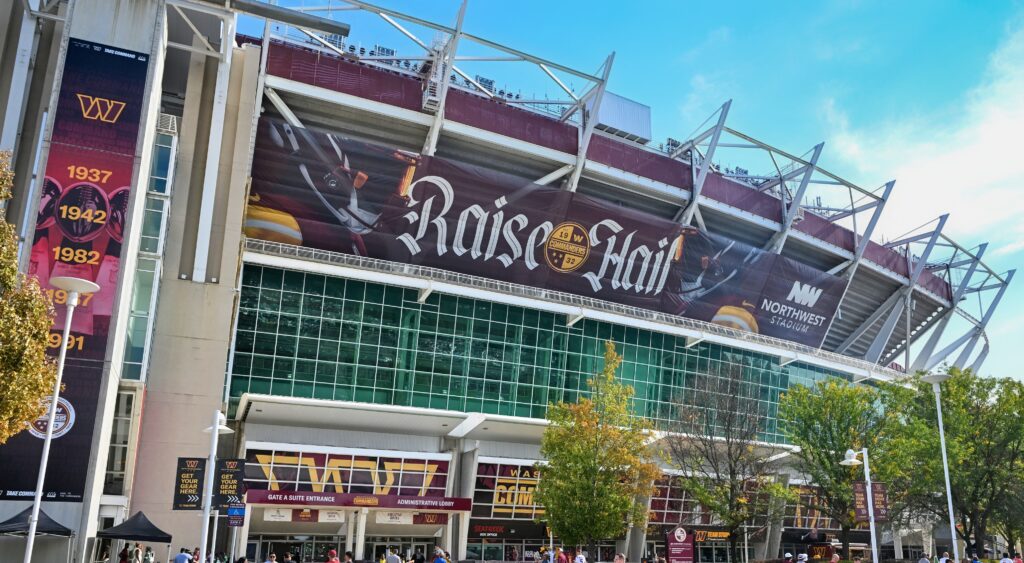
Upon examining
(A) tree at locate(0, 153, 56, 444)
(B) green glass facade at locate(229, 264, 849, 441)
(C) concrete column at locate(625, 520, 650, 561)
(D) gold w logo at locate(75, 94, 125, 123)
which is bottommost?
(C) concrete column at locate(625, 520, 650, 561)

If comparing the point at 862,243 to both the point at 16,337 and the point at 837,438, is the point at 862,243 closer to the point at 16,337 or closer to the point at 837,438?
the point at 837,438

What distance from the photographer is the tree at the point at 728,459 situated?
39312 millimetres

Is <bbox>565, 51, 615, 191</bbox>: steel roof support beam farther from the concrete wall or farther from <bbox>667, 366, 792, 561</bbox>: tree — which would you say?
the concrete wall

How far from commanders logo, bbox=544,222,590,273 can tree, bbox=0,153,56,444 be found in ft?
130

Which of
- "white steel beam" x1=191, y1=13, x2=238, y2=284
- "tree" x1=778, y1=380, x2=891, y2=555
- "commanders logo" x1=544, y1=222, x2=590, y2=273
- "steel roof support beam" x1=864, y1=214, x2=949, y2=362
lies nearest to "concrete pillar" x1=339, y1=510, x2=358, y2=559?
"white steel beam" x1=191, y1=13, x2=238, y2=284

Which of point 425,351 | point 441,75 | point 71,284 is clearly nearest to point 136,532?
point 71,284

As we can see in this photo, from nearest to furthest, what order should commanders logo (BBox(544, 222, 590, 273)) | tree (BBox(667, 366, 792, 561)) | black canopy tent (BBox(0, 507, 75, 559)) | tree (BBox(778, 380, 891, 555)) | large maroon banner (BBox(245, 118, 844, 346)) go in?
black canopy tent (BBox(0, 507, 75, 559)) → tree (BBox(667, 366, 792, 561)) → tree (BBox(778, 380, 891, 555)) → large maroon banner (BBox(245, 118, 844, 346)) → commanders logo (BBox(544, 222, 590, 273))

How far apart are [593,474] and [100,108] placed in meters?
24.9

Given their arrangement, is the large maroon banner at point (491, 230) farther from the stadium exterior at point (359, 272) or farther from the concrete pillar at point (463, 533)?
the concrete pillar at point (463, 533)

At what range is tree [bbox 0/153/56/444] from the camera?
54.7ft

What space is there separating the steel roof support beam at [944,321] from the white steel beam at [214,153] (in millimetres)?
69960

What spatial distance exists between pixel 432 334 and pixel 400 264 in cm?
449

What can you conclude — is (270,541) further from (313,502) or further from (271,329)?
(271,329)

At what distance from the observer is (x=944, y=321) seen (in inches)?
3403
